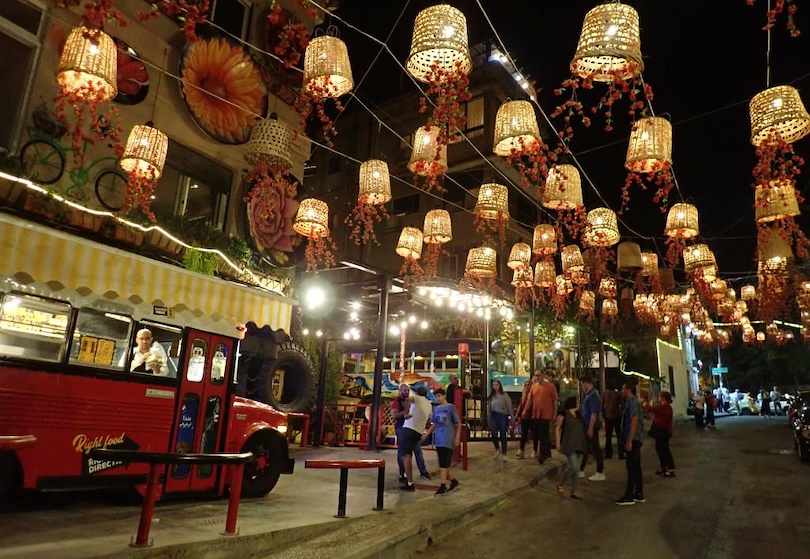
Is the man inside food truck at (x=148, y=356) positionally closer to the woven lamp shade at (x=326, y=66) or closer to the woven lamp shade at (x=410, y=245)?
the woven lamp shade at (x=326, y=66)

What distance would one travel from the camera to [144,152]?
27.4 ft

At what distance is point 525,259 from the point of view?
46.9ft

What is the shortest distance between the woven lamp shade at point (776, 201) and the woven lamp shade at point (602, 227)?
268cm

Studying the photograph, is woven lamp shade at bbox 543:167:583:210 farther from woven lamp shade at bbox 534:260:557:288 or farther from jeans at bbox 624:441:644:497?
woven lamp shade at bbox 534:260:557:288

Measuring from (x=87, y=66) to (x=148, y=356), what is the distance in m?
4.06

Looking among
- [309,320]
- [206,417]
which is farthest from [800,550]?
[309,320]

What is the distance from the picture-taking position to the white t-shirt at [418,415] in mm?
9477

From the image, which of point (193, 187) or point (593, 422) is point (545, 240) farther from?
point (193, 187)

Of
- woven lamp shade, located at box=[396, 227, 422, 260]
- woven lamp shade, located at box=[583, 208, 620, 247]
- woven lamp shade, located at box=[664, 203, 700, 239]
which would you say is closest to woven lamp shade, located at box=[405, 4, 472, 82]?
woven lamp shade, located at box=[583, 208, 620, 247]

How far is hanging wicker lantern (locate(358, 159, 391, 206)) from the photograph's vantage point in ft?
32.7

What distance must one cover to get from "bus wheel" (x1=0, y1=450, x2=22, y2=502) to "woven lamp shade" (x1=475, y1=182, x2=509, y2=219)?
8.23 metres

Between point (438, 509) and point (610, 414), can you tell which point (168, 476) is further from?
point (610, 414)

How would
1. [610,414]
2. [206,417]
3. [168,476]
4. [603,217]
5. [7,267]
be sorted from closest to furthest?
[7,267] → [168,476] → [206,417] → [603,217] → [610,414]

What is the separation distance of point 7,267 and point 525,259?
1162cm
